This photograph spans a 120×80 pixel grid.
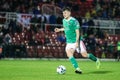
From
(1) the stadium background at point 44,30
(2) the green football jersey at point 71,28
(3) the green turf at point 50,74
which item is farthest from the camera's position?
(1) the stadium background at point 44,30

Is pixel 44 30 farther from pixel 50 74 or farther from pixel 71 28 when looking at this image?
pixel 50 74

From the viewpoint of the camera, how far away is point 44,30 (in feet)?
101

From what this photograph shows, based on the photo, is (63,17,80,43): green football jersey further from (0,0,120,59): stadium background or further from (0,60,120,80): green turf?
(0,0,120,59): stadium background

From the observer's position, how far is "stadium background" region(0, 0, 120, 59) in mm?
28844

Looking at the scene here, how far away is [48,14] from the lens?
33219mm

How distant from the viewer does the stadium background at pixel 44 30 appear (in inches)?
1136

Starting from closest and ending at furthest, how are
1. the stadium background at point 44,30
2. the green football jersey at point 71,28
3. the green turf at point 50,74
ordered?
the green turf at point 50,74
the green football jersey at point 71,28
the stadium background at point 44,30

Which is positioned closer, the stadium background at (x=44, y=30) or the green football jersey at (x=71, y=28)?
the green football jersey at (x=71, y=28)

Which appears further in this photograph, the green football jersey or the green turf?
the green football jersey

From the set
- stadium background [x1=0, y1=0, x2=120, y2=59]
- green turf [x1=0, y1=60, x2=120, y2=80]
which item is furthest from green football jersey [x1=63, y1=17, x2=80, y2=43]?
stadium background [x1=0, y1=0, x2=120, y2=59]

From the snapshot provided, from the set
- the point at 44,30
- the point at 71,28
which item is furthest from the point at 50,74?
the point at 44,30

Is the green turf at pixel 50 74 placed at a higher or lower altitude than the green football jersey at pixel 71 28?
lower

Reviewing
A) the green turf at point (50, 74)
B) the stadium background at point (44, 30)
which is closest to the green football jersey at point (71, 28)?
the green turf at point (50, 74)

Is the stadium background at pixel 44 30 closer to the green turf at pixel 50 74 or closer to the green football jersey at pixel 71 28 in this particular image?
the green turf at pixel 50 74
